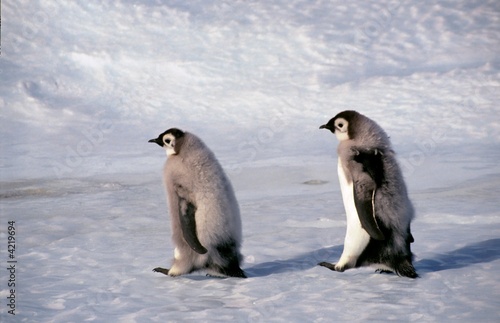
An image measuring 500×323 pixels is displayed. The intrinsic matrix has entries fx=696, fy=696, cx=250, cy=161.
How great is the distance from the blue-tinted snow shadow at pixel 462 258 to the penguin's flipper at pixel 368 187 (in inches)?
16.4

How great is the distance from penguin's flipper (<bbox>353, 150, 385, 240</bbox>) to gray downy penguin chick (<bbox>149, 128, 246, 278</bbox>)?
58 centimetres

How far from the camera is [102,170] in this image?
23.6ft

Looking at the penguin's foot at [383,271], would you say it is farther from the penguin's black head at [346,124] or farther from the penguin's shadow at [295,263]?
the penguin's black head at [346,124]

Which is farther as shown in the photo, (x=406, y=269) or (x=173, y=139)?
(x=173, y=139)

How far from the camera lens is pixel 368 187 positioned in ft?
10.4

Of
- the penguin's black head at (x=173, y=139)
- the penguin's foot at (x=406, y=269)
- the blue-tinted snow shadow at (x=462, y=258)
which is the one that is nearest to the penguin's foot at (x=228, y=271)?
the penguin's black head at (x=173, y=139)

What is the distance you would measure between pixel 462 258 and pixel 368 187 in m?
0.74

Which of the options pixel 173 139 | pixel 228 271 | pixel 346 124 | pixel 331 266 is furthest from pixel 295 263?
pixel 173 139

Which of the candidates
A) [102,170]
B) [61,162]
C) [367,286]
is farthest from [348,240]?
[61,162]

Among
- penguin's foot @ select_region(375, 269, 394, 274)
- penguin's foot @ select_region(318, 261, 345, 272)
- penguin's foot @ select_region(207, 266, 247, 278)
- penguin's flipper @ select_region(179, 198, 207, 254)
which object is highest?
penguin's flipper @ select_region(179, 198, 207, 254)

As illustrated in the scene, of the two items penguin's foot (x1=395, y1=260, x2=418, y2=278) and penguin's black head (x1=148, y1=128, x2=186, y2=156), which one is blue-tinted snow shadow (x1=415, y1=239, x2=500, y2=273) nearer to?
penguin's foot (x1=395, y1=260, x2=418, y2=278)

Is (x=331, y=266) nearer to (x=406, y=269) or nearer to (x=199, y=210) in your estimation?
(x=406, y=269)

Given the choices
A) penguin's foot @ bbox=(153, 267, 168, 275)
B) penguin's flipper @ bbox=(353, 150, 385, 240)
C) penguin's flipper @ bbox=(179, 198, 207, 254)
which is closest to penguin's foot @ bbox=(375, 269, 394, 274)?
penguin's flipper @ bbox=(353, 150, 385, 240)

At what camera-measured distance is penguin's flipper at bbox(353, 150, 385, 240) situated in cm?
315
